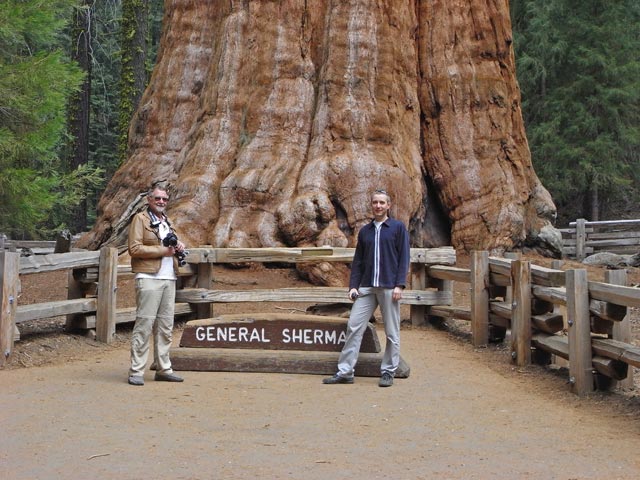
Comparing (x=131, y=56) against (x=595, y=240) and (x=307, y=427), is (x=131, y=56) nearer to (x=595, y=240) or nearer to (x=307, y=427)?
(x=595, y=240)

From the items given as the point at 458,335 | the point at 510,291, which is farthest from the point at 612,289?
the point at 458,335

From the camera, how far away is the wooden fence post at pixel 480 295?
10648 millimetres

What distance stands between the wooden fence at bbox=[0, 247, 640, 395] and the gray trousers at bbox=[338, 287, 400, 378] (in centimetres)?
159

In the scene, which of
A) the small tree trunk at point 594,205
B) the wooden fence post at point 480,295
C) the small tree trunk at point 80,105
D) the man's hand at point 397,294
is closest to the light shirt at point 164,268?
the man's hand at point 397,294

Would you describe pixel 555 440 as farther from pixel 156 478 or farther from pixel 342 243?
pixel 342 243

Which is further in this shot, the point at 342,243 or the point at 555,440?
the point at 342,243

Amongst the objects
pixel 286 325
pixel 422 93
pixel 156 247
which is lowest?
pixel 286 325

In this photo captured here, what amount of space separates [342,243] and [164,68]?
6316 millimetres

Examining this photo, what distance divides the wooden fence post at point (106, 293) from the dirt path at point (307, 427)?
1601mm

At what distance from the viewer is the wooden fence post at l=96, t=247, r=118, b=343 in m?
10.5

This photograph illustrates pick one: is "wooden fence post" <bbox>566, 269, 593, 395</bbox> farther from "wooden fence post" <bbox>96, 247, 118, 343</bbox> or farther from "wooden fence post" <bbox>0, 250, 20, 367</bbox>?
"wooden fence post" <bbox>96, 247, 118, 343</bbox>

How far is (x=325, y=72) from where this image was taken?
51.2 feet

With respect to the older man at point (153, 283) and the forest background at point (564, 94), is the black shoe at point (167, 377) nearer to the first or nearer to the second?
the older man at point (153, 283)

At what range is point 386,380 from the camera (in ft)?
26.5
